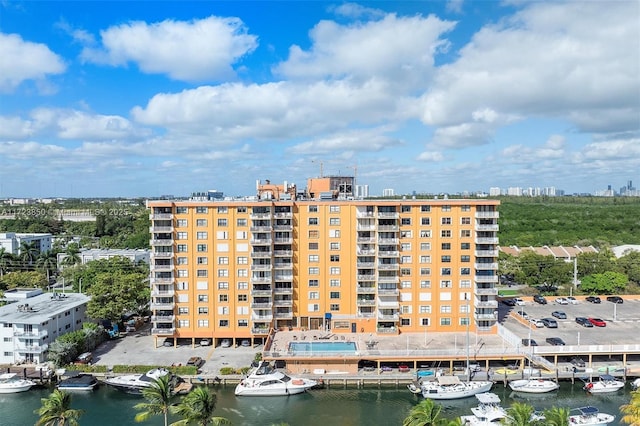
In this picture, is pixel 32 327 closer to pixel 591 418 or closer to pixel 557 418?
pixel 557 418

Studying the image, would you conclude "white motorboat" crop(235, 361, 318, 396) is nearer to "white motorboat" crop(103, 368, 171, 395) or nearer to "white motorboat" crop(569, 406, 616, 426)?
"white motorboat" crop(103, 368, 171, 395)

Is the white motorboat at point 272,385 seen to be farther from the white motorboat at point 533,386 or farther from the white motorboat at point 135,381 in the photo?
the white motorboat at point 533,386

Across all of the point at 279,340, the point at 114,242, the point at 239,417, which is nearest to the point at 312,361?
the point at 279,340

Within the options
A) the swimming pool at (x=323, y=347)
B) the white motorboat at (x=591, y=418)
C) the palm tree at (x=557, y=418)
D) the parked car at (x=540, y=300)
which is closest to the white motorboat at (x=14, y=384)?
the swimming pool at (x=323, y=347)

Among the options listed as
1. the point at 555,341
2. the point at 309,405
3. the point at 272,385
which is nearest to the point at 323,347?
the point at 272,385

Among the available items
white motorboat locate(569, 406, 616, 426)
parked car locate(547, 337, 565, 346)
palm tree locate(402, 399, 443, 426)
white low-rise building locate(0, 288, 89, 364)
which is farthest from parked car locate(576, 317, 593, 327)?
white low-rise building locate(0, 288, 89, 364)

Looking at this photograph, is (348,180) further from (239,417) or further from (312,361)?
(239,417)

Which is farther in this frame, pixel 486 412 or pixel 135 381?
pixel 135 381
